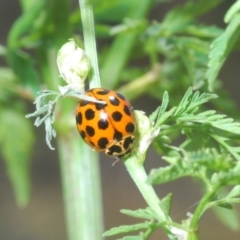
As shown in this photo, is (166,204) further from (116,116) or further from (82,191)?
(82,191)

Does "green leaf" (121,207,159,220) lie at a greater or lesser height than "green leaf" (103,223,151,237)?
greater

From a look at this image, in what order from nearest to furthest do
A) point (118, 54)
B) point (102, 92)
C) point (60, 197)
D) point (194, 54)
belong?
1. point (102, 92)
2. point (194, 54)
3. point (118, 54)
4. point (60, 197)

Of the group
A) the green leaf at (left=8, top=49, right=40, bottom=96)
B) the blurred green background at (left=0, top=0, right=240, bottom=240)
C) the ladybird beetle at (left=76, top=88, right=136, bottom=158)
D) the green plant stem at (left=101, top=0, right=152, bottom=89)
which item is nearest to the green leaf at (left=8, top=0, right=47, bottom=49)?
the green leaf at (left=8, top=49, right=40, bottom=96)

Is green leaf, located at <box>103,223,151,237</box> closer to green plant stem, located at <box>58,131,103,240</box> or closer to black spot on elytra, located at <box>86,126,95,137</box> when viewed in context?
black spot on elytra, located at <box>86,126,95,137</box>

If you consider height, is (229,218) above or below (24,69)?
below

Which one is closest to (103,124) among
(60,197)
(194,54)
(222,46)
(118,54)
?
(222,46)
